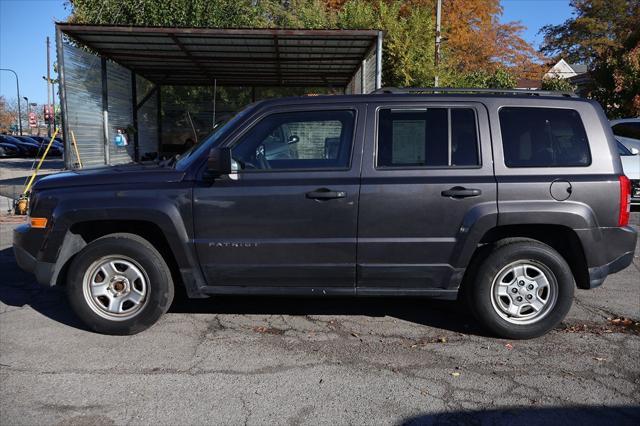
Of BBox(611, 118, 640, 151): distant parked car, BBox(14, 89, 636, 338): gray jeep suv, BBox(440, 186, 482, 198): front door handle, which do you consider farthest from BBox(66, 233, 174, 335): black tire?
BBox(611, 118, 640, 151): distant parked car

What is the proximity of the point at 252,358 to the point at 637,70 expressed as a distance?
18854 mm

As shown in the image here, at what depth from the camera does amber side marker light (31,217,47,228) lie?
172 inches

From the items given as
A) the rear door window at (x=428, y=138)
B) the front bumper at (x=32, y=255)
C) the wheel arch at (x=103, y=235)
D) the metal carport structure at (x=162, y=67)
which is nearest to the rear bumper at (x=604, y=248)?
the rear door window at (x=428, y=138)

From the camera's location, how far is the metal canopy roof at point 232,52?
403 inches

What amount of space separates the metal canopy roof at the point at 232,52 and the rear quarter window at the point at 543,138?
6.40 m

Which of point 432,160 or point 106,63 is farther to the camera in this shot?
point 106,63

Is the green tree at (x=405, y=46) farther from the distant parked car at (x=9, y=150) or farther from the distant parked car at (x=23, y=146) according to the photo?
the distant parked car at (x=23, y=146)

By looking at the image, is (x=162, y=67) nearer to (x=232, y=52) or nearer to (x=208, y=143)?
(x=232, y=52)

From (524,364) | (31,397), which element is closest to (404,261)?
(524,364)

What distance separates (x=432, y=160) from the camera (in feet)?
14.1

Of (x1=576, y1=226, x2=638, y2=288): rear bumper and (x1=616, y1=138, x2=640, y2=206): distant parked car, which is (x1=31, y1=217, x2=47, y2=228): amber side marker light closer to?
(x1=576, y1=226, x2=638, y2=288): rear bumper

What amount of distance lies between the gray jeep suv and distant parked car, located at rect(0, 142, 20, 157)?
128ft

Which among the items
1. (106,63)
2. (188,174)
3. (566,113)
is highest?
(106,63)

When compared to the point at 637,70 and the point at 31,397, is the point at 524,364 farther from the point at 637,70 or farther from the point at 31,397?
the point at 637,70
